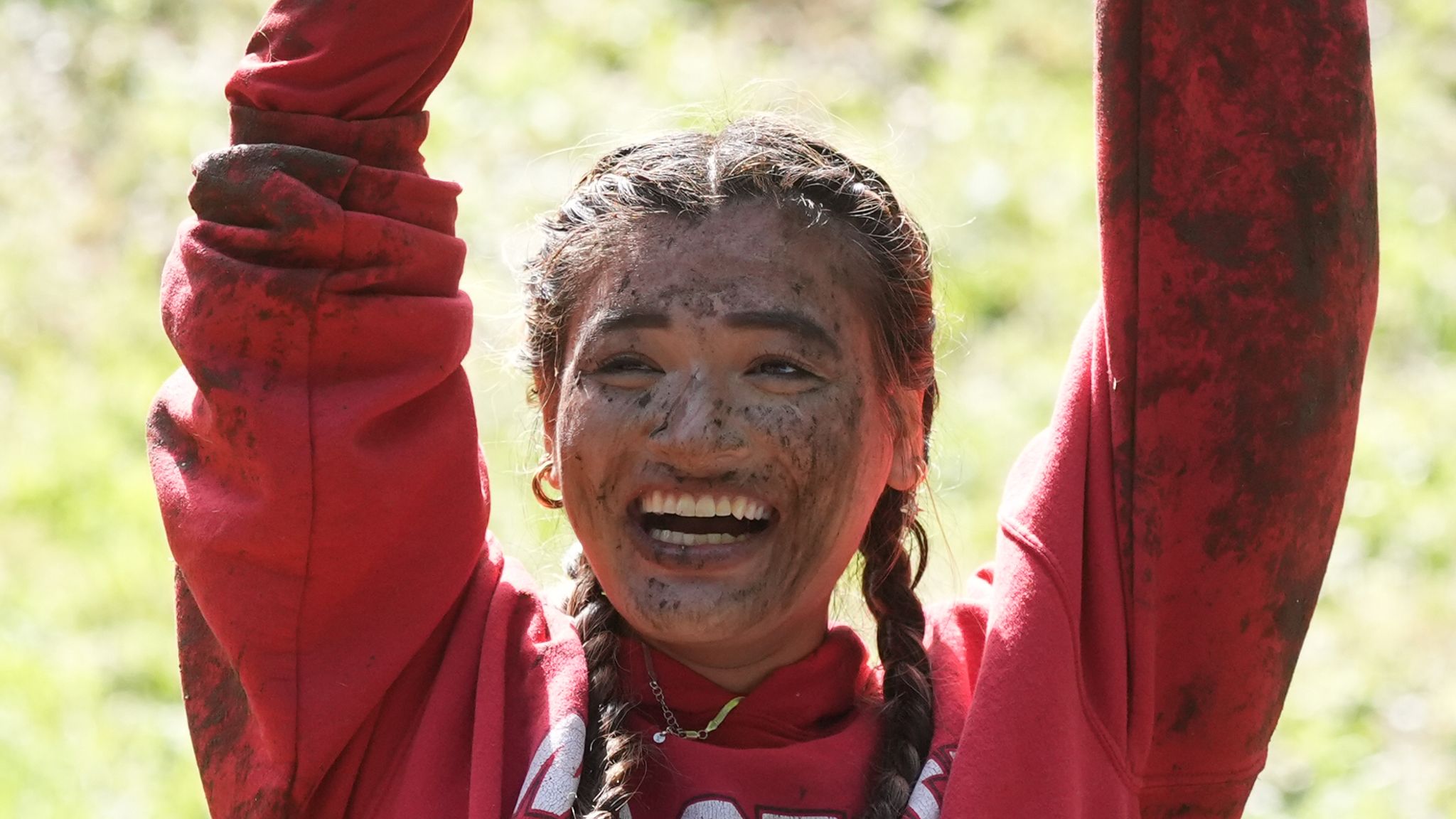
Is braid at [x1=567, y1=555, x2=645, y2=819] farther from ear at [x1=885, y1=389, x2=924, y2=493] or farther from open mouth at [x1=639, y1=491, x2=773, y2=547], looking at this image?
ear at [x1=885, y1=389, x2=924, y2=493]

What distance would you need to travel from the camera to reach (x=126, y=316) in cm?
581

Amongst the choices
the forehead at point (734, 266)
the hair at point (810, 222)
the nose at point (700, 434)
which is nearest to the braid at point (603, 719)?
the hair at point (810, 222)

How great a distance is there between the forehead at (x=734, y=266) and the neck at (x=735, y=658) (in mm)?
422

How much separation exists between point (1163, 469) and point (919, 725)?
434 millimetres

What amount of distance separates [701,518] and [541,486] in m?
0.38

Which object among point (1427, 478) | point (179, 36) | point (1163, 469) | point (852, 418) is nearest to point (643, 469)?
point (852, 418)

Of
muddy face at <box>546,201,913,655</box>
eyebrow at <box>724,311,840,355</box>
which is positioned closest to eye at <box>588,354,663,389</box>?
muddy face at <box>546,201,913,655</box>

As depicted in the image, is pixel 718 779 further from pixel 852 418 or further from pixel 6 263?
pixel 6 263

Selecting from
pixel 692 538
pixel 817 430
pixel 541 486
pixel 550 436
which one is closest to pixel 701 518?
pixel 692 538

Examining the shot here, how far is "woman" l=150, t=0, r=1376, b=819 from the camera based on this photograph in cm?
189

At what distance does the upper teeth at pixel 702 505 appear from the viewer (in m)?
A: 1.98

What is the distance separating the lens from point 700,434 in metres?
1.96

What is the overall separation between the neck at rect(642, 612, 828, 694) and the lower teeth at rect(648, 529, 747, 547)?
156 millimetres

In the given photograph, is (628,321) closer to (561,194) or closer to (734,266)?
(734,266)
